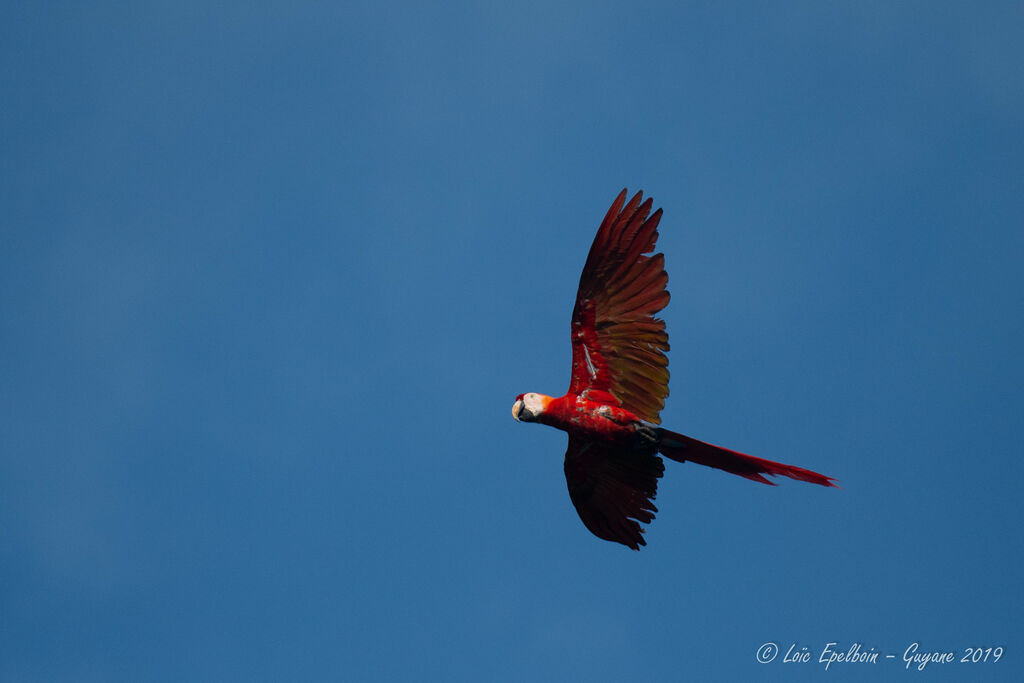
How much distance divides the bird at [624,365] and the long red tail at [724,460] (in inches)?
0.4

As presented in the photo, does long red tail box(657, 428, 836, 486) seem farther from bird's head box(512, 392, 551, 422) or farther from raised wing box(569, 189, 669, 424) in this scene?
bird's head box(512, 392, 551, 422)

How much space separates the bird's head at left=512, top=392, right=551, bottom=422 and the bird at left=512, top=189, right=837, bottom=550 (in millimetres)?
11

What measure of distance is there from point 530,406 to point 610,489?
4.69 ft

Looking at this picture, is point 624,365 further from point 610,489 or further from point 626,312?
point 610,489

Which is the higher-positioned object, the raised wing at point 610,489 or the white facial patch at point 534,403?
the white facial patch at point 534,403

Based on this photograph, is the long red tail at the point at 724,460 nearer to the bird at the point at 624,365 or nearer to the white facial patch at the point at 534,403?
the bird at the point at 624,365

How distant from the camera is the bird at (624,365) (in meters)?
10.1

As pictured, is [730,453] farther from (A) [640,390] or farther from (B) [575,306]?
(B) [575,306]

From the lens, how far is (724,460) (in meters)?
9.87

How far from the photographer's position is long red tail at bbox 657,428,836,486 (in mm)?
9625

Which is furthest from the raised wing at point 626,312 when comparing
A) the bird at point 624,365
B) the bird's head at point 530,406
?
the bird's head at point 530,406

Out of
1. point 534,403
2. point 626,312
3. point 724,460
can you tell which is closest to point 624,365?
point 626,312

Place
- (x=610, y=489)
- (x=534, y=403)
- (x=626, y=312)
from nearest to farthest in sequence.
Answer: (x=626, y=312) < (x=534, y=403) < (x=610, y=489)

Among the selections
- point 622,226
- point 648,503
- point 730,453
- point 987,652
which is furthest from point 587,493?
point 987,652
